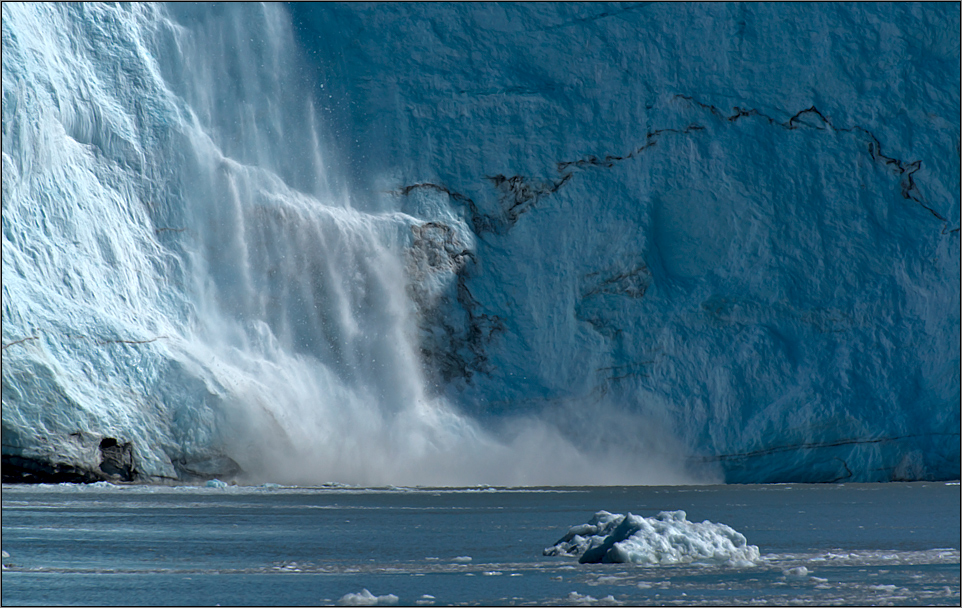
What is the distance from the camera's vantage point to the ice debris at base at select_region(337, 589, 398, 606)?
6355mm

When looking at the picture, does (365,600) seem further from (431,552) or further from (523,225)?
(523,225)

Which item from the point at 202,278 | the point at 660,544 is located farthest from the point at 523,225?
the point at 660,544

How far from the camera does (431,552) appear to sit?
351 inches

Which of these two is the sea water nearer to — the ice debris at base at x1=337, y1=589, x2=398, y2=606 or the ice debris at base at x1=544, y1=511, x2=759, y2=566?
the ice debris at base at x1=337, y1=589, x2=398, y2=606

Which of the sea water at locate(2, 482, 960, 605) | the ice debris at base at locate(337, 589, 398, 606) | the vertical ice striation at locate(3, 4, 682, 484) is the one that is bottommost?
the ice debris at base at locate(337, 589, 398, 606)

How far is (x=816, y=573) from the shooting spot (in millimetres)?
7691

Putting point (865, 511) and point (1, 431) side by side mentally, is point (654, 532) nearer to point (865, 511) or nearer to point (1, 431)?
point (865, 511)

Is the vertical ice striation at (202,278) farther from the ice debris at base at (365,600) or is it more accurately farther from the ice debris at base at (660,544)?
the ice debris at base at (365,600)

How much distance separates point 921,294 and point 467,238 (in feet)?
26.9

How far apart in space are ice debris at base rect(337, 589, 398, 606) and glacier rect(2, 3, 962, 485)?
469 inches

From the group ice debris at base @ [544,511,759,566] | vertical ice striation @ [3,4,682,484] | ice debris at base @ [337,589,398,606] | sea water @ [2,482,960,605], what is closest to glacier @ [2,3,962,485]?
vertical ice striation @ [3,4,682,484]

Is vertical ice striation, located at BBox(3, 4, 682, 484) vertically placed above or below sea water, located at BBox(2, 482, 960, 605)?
above

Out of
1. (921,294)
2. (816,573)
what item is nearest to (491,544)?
(816,573)

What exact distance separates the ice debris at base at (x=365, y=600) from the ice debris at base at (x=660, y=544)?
7.59ft
